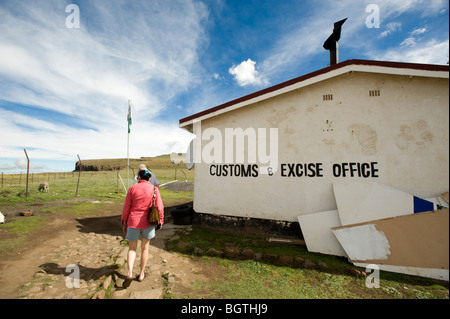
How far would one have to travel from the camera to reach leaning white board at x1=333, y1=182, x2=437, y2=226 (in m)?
4.90

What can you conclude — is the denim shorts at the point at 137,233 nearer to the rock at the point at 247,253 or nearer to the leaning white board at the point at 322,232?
the rock at the point at 247,253

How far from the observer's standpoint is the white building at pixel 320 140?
17.4 ft

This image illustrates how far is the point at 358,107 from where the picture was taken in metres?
5.88

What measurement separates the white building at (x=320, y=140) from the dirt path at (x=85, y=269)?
2878 millimetres

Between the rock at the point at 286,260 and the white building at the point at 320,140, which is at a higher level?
the white building at the point at 320,140

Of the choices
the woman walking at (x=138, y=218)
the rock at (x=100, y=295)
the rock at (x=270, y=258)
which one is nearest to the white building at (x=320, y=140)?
the rock at (x=270, y=258)

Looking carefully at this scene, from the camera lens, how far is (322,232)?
18.2ft

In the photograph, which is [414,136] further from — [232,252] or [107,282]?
[107,282]

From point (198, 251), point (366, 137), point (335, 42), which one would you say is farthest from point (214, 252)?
point (335, 42)

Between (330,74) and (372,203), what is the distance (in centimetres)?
381

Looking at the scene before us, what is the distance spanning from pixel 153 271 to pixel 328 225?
4600 mm

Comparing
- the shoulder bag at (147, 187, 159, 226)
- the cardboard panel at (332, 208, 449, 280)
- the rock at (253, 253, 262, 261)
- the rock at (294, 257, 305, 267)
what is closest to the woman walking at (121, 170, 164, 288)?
the shoulder bag at (147, 187, 159, 226)

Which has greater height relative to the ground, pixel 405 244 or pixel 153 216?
pixel 153 216
